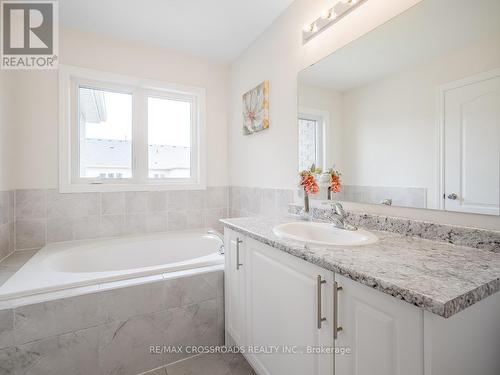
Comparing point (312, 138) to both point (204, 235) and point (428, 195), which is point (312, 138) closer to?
point (428, 195)

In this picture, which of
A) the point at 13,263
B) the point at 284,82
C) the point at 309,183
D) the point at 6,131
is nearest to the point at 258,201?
the point at 309,183

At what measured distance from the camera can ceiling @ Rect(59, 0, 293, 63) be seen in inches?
72.1

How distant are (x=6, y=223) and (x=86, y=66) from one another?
1465 millimetres

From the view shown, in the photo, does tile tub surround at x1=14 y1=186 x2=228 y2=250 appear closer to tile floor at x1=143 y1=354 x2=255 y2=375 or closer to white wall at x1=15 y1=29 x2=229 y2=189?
white wall at x1=15 y1=29 x2=229 y2=189

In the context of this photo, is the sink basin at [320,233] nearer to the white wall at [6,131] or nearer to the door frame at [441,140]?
the door frame at [441,140]

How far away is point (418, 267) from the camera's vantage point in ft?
2.41

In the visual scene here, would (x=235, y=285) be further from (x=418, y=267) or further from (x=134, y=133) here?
(x=134, y=133)

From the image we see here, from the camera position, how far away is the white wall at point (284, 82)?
1228 mm

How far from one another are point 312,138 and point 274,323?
1151 mm

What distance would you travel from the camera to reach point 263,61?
2.17 meters

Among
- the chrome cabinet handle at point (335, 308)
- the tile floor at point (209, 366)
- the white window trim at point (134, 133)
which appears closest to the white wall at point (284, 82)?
the white window trim at point (134, 133)

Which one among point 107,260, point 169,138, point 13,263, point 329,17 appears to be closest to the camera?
point 329,17

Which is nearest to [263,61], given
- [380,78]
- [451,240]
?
[380,78]

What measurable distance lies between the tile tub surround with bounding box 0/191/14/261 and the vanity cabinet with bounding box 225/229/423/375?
1.70m
